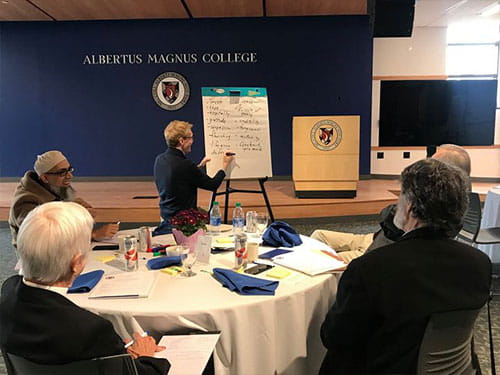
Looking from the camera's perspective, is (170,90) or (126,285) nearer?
(126,285)

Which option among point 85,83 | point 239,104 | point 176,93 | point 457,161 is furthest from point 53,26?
point 457,161

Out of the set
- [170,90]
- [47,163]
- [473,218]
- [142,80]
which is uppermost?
[142,80]

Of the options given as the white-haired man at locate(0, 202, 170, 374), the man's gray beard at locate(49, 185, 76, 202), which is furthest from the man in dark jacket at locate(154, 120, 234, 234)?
the white-haired man at locate(0, 202, 170, 374)

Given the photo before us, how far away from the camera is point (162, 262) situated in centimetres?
207

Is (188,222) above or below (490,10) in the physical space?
below

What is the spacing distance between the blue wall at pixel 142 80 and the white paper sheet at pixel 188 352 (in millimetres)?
6372

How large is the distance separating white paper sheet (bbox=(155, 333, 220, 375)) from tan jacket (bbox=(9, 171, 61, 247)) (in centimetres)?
Result: 131

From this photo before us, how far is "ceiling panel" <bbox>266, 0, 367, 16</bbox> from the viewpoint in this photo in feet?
21.7

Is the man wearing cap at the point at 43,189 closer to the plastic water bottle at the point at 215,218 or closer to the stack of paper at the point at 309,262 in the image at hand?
the plastic water bottle at the point at 215,218

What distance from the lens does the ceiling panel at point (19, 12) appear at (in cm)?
653

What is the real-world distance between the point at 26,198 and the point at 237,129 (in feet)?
7.22

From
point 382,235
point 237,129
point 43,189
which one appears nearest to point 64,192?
point 43,189

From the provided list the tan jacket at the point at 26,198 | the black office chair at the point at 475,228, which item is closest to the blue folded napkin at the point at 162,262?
the tan jacket at the point at 26,198

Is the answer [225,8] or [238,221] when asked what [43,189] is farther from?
[225,8]
